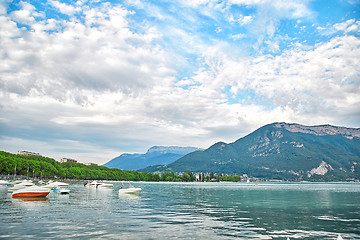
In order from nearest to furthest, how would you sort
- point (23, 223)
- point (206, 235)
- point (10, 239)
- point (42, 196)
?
1. point (10, 239)
2. point (206, 235)
3. point (23, 223)
4. point (42, 196)

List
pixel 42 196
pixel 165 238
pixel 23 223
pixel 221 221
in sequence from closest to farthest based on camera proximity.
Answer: pixel 165 238, pixel 23 223, pixel 221 221, pixel 42 196

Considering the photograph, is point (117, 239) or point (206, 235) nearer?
point (117, 239)

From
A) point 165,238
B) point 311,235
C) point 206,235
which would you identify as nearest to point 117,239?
point 165,238

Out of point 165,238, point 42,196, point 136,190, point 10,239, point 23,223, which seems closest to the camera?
point 10,239

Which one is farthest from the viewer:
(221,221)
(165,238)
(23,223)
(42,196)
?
(42,196)

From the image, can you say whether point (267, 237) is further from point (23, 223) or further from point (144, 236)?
point (23, 223)

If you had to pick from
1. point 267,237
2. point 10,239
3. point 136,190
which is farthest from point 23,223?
point 136,190

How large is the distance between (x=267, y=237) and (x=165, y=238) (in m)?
9.37

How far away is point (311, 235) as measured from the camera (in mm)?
26156

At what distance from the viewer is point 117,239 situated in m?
23.4

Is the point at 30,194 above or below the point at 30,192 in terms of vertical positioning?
below

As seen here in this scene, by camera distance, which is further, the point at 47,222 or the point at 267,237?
the point at 47,222

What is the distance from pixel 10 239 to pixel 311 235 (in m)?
26.9

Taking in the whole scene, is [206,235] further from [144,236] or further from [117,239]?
[117,239]
